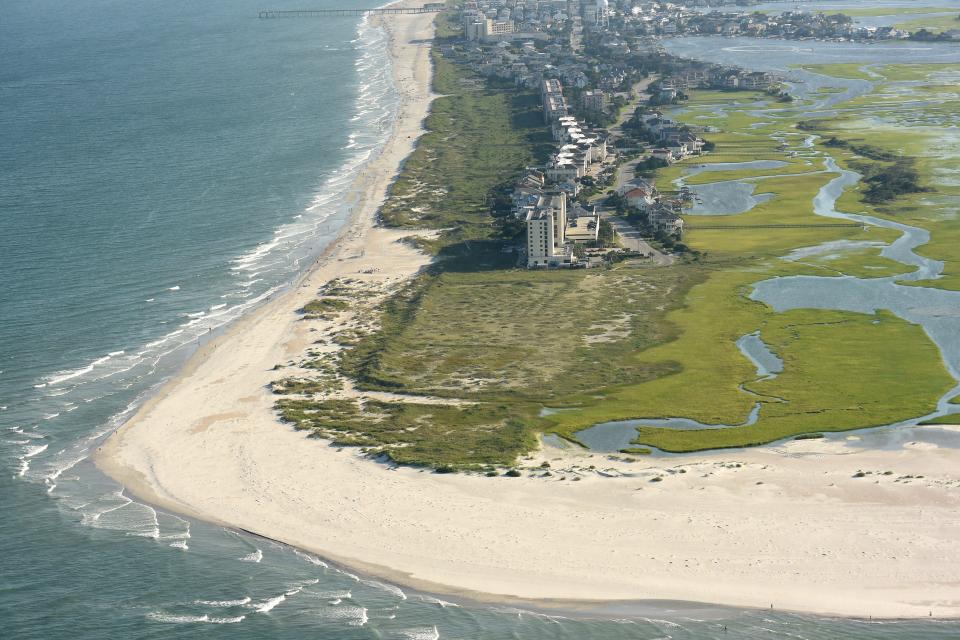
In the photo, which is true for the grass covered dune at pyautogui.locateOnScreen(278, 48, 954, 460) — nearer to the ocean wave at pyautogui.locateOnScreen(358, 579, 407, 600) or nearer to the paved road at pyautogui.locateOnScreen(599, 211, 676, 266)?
the paved road at pyautogui.locateOnScreen(599, 211, 676, 266)

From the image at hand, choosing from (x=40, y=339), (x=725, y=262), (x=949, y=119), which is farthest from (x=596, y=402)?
(x=949, y=119)

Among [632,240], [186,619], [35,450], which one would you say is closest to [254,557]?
[186,619]

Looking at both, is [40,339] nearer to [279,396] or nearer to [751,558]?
[279,396]

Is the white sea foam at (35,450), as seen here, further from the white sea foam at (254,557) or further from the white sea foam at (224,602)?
the white sea foam at (224,602)

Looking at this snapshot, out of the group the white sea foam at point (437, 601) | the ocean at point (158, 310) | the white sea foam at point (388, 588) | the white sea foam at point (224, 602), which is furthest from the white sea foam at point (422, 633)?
the white sea foam at point (224, 602)

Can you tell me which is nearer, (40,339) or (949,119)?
(40,339)

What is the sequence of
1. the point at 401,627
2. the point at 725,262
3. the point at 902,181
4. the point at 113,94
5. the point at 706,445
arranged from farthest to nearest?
the point at 113,94
the point at 902,181
the point at 725,262
the point at 706,445
the point at 401,627

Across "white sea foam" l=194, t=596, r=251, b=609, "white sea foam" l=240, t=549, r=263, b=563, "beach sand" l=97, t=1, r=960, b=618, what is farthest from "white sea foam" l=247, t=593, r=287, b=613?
"beach sand" l=97, t=1, r=960, b=618
